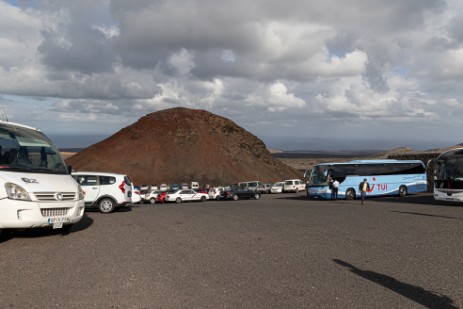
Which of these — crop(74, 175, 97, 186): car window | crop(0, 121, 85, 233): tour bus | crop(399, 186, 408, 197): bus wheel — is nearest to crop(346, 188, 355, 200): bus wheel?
crop(399, 186, 408, 197): bus wheel

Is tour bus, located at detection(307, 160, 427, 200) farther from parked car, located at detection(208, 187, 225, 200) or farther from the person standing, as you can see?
parked car, located at detection(208, 187, 225, 200)

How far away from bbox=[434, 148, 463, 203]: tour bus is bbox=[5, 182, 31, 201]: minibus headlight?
68.4ft

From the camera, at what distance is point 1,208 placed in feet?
26.3

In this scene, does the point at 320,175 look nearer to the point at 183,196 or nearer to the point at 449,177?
the point at 449,177

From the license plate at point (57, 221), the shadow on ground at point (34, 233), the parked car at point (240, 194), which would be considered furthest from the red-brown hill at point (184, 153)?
the license plate at point (57, 221)

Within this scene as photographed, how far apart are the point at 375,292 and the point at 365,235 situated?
17.2ft

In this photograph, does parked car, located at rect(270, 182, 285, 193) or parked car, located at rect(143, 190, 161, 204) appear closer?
parked car, located at rect(143, 190, 161, 204)

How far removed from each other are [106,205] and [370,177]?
72.3 feet

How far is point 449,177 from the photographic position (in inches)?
914

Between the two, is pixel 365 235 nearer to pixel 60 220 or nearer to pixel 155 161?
pixel 60 220

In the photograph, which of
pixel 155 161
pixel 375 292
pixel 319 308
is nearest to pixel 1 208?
pixel 319 308

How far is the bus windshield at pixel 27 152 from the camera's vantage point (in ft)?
29.1

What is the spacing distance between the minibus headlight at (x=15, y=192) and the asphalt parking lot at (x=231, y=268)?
103cm

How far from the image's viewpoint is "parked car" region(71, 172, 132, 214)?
17.8 meters
